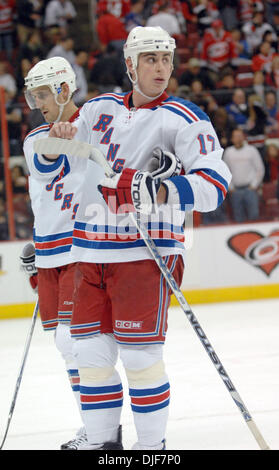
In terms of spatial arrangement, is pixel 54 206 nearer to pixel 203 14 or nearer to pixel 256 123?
pixel 256 123

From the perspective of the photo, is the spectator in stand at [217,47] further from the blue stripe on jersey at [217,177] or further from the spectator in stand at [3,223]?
the blue stripe on jersey at [217,177]

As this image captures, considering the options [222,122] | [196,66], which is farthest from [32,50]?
[222,122]

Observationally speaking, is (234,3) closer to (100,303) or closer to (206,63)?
(206,63)

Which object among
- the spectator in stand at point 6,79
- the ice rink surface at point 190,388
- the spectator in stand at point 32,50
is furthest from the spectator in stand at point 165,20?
the ice rink surface at point 190,388

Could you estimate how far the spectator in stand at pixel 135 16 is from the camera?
8312mm

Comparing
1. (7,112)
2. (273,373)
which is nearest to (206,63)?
(7,112)

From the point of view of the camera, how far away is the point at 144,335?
7.14 feet

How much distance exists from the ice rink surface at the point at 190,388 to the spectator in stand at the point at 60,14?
3.88 meters

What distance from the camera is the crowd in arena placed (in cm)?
623

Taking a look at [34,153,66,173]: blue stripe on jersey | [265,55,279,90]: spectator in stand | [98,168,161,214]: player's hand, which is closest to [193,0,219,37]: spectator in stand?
[265,55,279,90]: spectator in stand

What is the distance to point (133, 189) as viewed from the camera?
79.9 inches

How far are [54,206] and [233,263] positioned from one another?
12.3ft

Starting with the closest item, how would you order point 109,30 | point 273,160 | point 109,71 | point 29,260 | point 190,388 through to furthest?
1. point 29,260
2. point 190,388
3. point 273,160
4. point 109,71
5. point 109,30
